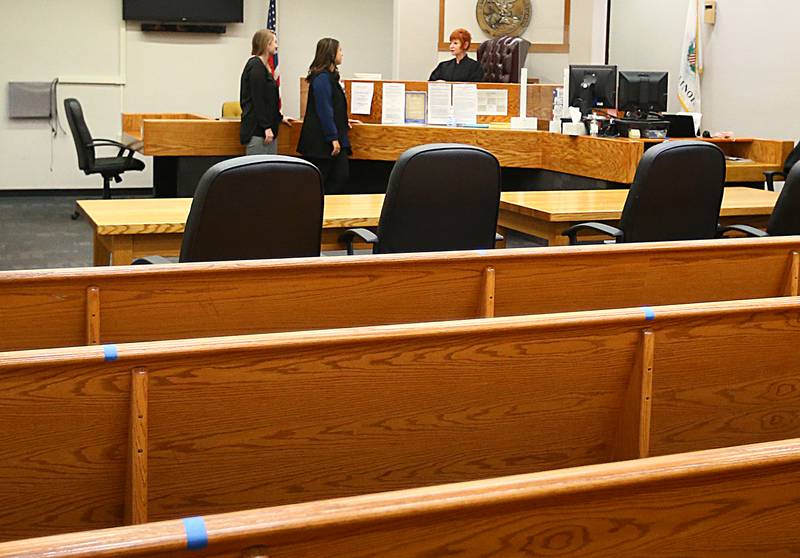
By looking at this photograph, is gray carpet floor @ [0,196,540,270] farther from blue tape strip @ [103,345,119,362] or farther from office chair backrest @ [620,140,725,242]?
blue tape strip @ [103,345,119,362]

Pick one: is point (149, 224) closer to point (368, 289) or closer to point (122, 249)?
point (122, 249)

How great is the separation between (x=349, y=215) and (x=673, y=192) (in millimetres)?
1283

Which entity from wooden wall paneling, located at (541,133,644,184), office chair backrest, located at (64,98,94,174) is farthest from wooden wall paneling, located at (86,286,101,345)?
office chair backrest, located at (64,98,94,174)

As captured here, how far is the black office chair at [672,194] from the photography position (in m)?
4.18

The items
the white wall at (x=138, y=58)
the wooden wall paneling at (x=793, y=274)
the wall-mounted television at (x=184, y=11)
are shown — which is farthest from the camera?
the wall-mounted television at (x=184, y=11)

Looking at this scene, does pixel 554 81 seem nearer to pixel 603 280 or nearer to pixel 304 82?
pixel 304 82

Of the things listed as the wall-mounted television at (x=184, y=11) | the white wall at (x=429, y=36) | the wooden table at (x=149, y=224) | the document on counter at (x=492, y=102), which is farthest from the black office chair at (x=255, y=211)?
the wall-mounted television at (x=184, y=11)

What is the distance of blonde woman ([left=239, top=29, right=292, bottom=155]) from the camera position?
24.4 ft

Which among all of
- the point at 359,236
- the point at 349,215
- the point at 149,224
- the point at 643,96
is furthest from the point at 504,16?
the point at 149,224

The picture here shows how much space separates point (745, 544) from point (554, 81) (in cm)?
1007

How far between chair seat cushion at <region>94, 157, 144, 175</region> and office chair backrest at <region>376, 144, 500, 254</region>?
578 cm

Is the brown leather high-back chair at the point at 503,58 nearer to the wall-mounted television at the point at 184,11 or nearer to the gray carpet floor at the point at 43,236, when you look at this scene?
the gray carpet floor at the point at 43,236

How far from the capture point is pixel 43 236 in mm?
8172

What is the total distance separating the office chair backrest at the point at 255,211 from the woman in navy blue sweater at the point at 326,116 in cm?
409
